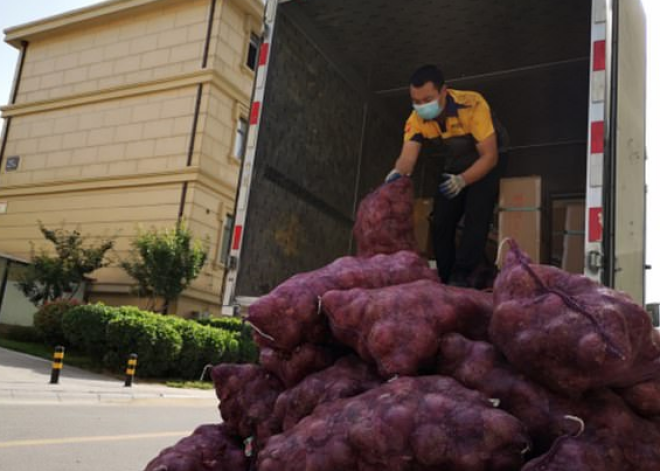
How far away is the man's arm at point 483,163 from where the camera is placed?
4.46 m

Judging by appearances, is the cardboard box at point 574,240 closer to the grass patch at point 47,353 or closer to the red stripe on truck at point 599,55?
the red stripe on truck at point 599,55

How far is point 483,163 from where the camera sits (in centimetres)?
446

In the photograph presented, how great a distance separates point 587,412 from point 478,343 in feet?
1.41

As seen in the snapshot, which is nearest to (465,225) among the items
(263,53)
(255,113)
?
(255,113)

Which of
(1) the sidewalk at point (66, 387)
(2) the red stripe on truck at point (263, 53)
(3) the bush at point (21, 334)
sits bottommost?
(1) the sidewalk at point (66, 387)

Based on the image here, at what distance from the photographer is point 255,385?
2.86 meters

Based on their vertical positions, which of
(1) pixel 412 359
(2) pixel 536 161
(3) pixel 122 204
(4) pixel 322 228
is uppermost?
(3) pixel 122 204

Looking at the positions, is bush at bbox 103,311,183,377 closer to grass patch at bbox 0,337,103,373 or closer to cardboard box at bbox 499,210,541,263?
grass patch at bbox 0,337,103,373

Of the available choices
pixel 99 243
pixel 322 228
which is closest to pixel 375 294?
pixel 322 228

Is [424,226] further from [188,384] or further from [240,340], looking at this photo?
[240,340]

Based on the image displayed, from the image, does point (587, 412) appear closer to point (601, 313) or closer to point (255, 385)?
point (601, 313)

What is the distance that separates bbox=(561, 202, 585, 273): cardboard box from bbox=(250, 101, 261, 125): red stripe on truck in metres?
2.72

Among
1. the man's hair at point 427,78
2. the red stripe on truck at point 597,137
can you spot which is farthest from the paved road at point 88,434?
the red stripe on truck at point 597,137

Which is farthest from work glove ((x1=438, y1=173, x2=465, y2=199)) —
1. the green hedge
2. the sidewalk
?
the green hedge
